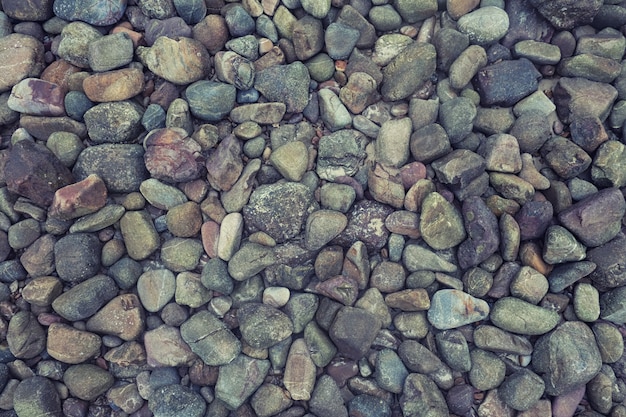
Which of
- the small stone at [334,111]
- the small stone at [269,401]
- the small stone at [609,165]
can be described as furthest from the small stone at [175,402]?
the small stone at [609,165]

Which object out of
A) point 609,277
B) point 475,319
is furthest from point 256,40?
point 609,277

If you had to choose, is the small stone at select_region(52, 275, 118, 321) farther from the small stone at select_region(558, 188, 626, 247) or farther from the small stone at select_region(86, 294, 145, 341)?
the small stone at select_region(558, 188, 626, 247)

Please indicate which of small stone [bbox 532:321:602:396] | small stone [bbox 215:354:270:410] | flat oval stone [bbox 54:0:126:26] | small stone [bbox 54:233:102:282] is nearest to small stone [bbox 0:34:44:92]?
flat oval stone [bbox 54:0:126:26]

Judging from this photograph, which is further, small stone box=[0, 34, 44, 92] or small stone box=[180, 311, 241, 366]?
small stone box=[0, 34, 44, 92]

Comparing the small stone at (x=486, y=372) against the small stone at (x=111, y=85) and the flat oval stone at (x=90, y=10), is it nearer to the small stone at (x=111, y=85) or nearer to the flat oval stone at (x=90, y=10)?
the small stone at (x=111, y=85)

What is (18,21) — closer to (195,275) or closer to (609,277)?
(195,275)

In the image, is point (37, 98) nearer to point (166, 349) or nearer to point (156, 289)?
point (156, 289)
